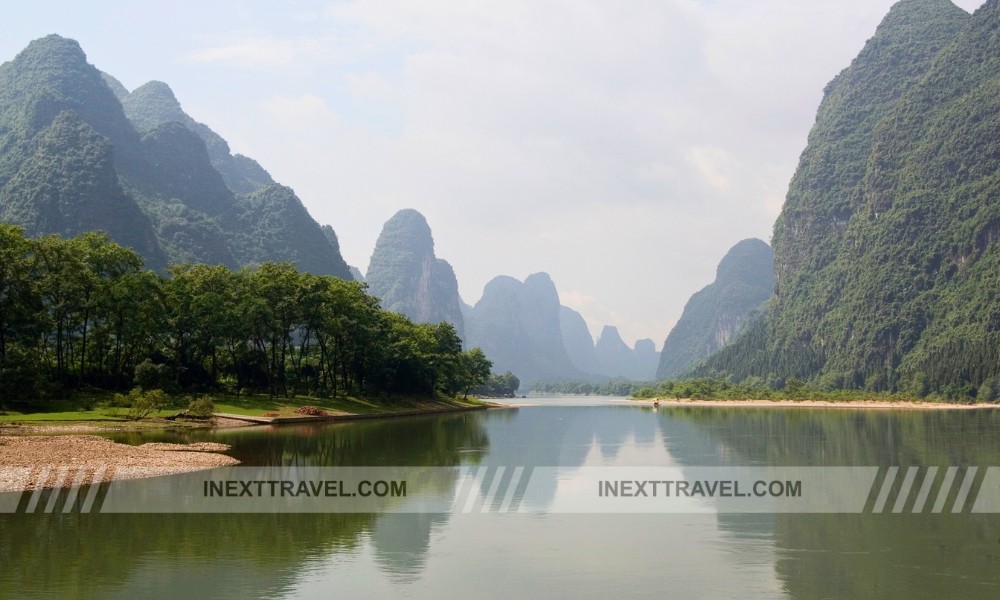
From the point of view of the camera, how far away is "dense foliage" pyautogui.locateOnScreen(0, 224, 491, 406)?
65.1m

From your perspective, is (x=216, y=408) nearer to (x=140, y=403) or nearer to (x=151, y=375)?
(x=151, y=375)

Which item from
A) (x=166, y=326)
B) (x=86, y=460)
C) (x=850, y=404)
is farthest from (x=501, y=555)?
(x=850, y=404)

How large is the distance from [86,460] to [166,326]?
43519 millimetres

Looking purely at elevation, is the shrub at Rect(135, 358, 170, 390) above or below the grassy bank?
above

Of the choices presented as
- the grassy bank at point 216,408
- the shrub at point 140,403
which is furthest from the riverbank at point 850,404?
the shrub at point 140,403

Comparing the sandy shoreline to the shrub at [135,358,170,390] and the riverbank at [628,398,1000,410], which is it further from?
the riverbank at [628,398,1000,410]

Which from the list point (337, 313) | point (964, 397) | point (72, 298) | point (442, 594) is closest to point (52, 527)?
point (442, 594)

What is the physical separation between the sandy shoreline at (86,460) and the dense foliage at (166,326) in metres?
21.3

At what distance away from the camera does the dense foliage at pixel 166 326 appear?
6506cm

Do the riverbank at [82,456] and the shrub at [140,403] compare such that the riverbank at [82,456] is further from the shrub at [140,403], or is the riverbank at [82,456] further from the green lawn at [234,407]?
the shrub at [140,403]

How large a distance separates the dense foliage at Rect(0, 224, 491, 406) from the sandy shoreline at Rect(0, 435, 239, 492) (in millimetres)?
21314

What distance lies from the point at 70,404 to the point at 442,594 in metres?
54.4

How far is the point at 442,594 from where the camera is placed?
59.6ft

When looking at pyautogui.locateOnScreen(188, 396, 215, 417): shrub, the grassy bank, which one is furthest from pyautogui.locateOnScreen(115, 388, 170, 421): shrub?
pyautogui.locateOnScreen(188, 396, 215, 417): shrub
